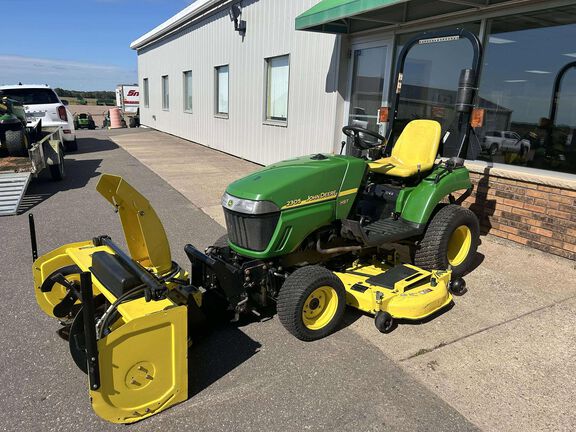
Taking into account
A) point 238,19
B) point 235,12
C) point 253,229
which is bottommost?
point 253,229

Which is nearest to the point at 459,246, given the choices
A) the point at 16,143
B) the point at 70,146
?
the point at 16,143

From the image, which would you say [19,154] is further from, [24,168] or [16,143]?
[24,168]

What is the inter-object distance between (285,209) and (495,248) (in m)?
3.28

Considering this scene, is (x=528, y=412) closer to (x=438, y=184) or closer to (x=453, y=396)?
(x=453, y=396)

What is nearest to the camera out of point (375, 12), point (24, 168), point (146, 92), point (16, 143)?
point (375, 12)

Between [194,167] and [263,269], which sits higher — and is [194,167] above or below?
below

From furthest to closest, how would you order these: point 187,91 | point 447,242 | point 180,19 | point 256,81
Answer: point 187,91, point 180,19, point 256,81, point 447,242

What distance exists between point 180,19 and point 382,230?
14402 millimetres

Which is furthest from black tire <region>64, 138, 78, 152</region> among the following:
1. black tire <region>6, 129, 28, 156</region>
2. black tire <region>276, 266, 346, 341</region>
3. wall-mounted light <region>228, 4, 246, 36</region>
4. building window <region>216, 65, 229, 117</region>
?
black tire <region>276, 266, 346, 341</region>

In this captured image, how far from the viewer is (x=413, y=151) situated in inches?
172

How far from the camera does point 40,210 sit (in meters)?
6.78

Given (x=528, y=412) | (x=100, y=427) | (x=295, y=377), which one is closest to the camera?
(x=100, y=427)

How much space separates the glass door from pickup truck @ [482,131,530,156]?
1.75m

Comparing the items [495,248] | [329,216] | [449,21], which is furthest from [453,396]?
[449,21]
